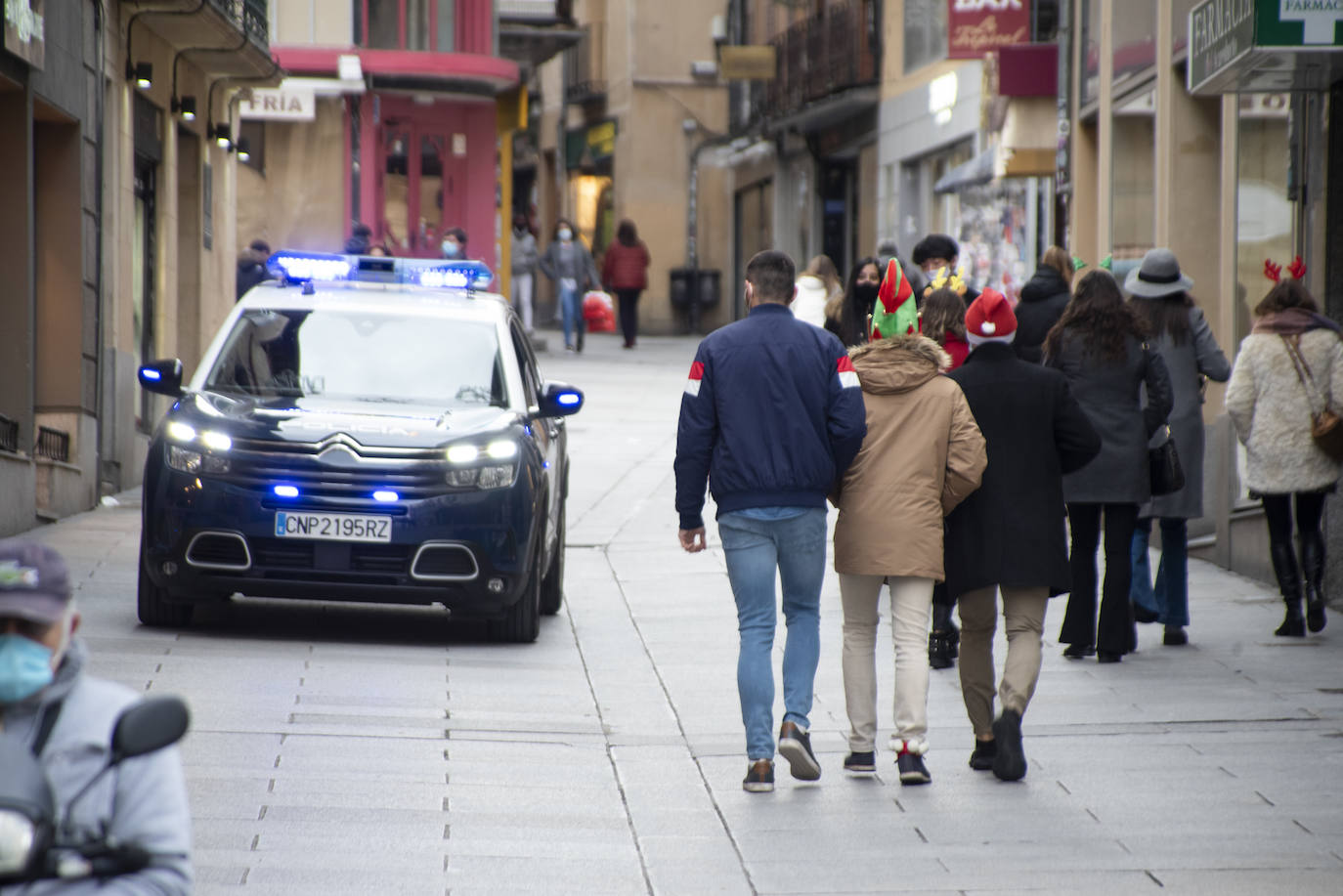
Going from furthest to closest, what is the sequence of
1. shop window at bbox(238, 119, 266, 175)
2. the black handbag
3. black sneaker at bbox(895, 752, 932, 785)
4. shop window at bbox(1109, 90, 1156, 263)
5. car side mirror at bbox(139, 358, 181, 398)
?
1. shop window at bbox(238, 119, 266, 175)
2. shop window at bbox(1109, 90, 1156, 263)
3. car side mirror at bbox(139, 358, 181, 398)
4. the black handbag
5. black sneaker at bbox(895, 752, 932, 785)

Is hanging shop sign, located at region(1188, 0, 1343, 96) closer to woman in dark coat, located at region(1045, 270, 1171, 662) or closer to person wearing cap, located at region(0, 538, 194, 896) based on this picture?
woman in dark coat, located at region(1045, 270, 1171, 662)

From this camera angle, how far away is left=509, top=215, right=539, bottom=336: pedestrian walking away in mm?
33625

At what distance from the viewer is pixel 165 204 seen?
66.8ft

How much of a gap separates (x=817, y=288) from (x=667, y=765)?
8.04 m

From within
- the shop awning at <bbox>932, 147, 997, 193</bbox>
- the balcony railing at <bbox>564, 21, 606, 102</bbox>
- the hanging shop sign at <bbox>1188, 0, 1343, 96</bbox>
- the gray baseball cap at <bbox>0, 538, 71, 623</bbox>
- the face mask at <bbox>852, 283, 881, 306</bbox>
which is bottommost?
the gray baseball cap at <bbox>0, 538, 71, 623</bbox>

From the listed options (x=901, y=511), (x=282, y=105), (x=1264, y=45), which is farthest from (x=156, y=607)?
(x=282, y=105)

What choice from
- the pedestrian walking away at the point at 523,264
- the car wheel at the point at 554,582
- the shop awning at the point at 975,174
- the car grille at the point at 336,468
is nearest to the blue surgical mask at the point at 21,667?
the car grille at the point at 336,468

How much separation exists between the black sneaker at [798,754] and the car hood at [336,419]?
313 centimetres

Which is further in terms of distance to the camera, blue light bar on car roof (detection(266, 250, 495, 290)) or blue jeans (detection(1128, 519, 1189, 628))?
blue light bar on car roof (detection(266, 250, 495, 290))

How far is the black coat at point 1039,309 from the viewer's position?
12258 millimetres

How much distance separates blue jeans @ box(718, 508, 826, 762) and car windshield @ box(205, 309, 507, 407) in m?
3.54

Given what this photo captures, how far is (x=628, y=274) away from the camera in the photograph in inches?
1455

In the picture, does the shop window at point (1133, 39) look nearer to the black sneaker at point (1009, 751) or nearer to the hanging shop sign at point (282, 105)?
the black sneaker at point (1009, 751)

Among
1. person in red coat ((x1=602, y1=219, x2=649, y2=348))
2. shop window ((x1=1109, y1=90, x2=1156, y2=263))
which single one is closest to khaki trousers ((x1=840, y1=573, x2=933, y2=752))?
shop window ((x1=1109, y1=90, x2=1156, y2=263))
